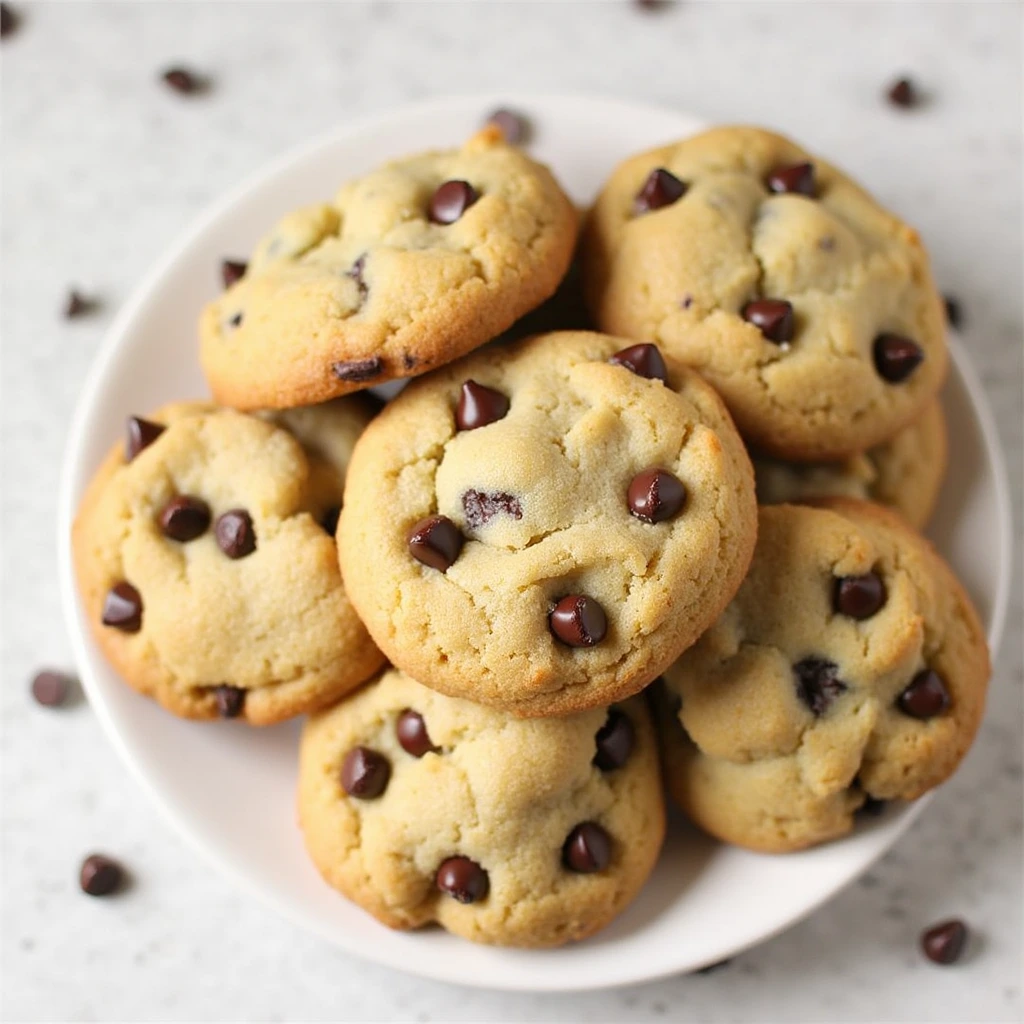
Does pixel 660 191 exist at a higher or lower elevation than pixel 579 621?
higher

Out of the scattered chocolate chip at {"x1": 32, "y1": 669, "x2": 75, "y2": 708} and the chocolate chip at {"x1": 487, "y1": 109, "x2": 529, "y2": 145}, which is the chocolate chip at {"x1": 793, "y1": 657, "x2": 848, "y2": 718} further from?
the scattered chocolate chip at {"x1": 32, "y1": 669, "x2": 75, "y2": 708}

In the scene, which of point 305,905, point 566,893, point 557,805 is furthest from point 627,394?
point 305,905

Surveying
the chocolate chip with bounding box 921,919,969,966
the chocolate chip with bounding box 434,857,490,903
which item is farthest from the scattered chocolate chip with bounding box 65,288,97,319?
the chocolate chip with bounding box 921,919,969,966

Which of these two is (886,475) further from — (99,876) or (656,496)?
(99,876)

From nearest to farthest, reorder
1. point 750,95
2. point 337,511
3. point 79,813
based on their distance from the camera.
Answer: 1. point 337,511
2. point 79,813
3. point 750,95

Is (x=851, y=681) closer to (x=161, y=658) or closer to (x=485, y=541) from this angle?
(x=485, y=541)

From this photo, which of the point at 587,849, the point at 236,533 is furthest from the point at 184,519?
the point at 587,849

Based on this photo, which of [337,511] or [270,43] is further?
[270,43]
